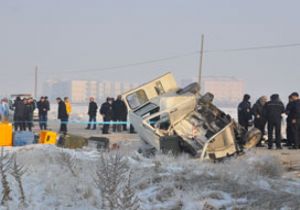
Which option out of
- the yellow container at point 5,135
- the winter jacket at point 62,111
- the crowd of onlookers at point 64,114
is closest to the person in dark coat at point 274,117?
the yellow container at point 5,135

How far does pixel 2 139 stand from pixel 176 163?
6440 millimetres

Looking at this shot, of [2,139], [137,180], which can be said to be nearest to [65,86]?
[2,139]

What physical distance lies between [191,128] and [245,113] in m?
4.70

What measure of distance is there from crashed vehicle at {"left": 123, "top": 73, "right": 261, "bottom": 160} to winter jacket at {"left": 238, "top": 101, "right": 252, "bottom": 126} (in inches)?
154

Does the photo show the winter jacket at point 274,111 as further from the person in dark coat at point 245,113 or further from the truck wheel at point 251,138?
the truck wheel at point 251,138

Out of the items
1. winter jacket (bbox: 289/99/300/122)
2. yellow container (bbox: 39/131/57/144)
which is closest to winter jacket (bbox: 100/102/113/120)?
yellow container (bbox: 39/131/57/144)

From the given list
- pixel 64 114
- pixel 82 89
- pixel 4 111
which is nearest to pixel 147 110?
pixel 64 114

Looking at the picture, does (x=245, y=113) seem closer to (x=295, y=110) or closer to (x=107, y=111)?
(x=295, y=110)

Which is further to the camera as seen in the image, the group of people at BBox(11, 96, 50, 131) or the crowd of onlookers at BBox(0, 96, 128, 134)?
the group of people at BBox(11, 96, 50, 131)

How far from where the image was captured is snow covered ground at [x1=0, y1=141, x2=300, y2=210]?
845cm

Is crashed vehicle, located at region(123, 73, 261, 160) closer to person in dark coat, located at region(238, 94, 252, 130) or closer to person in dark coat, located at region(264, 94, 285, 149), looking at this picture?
person in dark coat, located at region(264, 94, 285, 149)

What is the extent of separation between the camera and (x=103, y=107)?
84.1 feet

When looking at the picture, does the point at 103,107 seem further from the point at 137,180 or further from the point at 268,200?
the point at 268,200

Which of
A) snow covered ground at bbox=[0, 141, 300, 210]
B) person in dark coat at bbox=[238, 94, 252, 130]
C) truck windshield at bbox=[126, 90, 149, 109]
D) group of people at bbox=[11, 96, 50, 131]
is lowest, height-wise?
snow covered ground at bbox=[0, 141, 300, 210]
